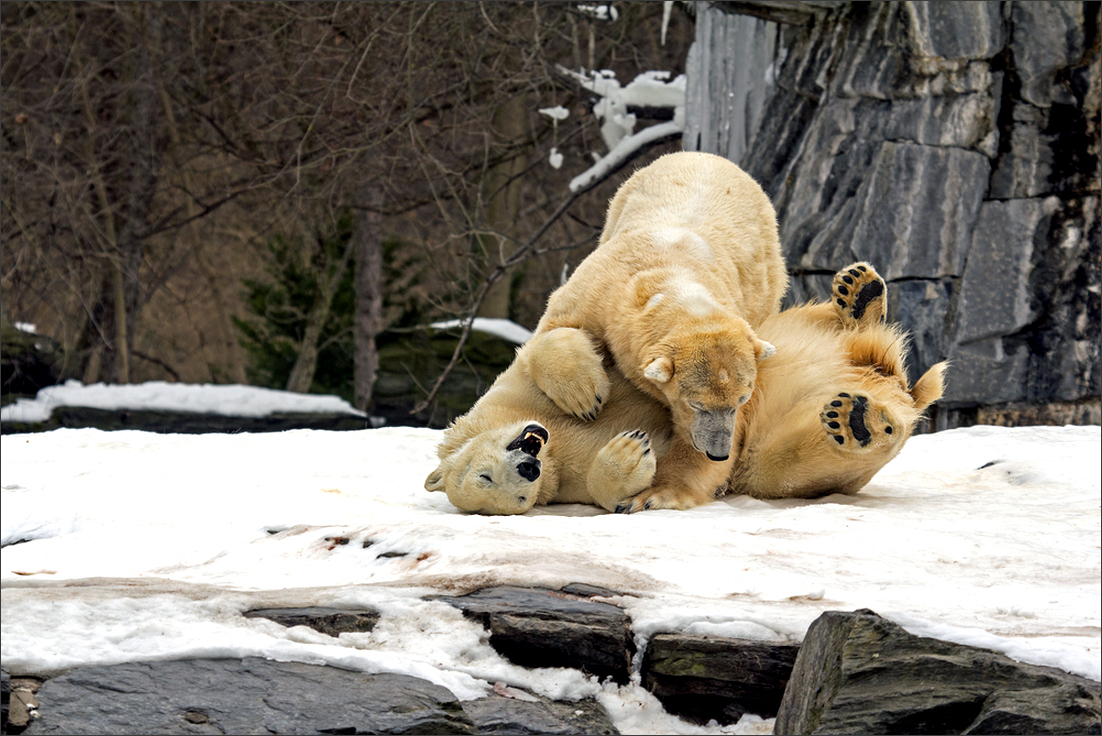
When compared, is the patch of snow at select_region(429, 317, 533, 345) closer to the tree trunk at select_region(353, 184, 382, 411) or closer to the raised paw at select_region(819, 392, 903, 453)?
the tree trunk at select_region(353, 184, 382, 411)

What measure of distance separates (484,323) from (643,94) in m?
3.12

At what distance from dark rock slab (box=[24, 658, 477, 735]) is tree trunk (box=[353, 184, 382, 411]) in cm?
1045

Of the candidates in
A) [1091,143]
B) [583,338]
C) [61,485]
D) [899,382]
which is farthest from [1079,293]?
[61,485]

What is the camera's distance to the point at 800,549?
2.68 metres

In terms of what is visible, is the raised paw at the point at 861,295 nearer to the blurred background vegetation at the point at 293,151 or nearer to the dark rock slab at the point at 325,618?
the dark rock slab at the point at 325,618

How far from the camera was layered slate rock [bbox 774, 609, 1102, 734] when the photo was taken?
184 cm

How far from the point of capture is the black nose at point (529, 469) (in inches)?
126

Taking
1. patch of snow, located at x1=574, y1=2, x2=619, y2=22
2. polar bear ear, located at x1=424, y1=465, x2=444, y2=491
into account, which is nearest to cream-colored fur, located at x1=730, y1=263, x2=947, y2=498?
polar bear ear, located at x1=424, y1=465, x2=444, y2=491

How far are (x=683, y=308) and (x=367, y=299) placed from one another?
9.95 metres

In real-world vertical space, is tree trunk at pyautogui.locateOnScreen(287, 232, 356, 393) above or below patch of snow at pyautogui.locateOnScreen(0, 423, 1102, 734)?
below

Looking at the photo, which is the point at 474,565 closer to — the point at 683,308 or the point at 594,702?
the point at 594,702

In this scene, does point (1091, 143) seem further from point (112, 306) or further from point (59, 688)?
point (112, 306)

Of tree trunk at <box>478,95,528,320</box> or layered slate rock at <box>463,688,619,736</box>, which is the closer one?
layered slate rock at <box>463,688,619,736</box>

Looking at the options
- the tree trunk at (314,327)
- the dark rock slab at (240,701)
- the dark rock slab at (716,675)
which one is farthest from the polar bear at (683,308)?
the tree trunk at (314,327)
